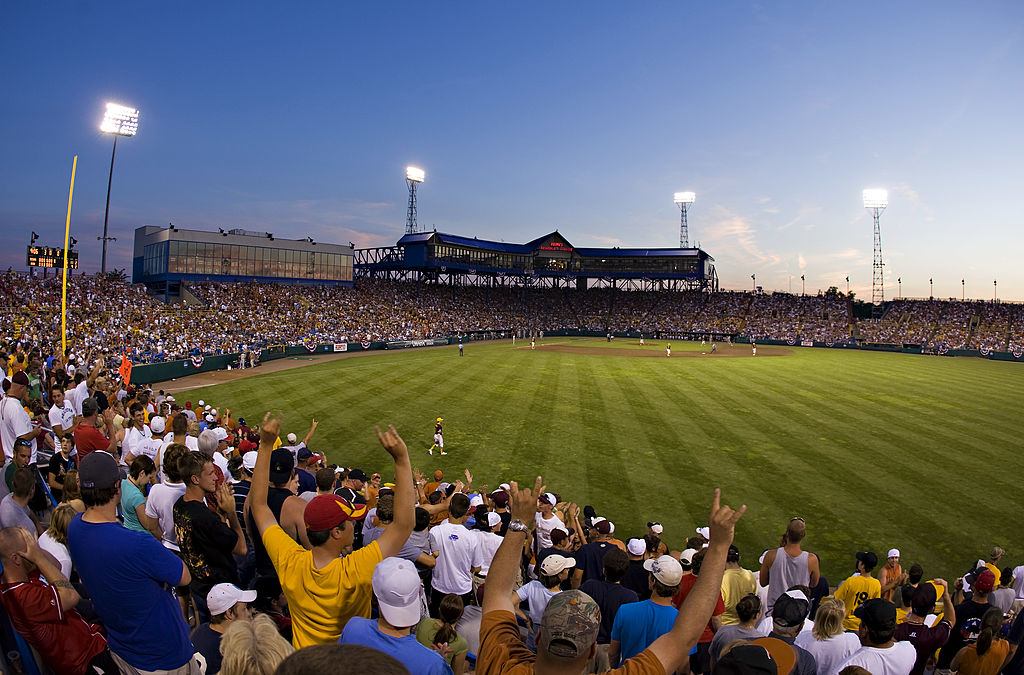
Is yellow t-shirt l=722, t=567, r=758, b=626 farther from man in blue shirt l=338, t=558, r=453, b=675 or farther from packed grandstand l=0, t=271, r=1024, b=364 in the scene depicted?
packed grandstand l=0, t=271, r=1024, b=364

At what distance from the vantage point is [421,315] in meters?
65.0

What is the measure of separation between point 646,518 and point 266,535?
9984 millimetres

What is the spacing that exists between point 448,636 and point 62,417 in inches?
411

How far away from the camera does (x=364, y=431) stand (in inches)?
758

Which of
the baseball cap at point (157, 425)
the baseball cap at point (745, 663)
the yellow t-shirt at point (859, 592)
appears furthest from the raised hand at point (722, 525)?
the baseball cap at point (157, 425)

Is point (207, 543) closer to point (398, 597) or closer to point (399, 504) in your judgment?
point (399, 504)

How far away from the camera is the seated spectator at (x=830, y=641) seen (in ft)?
14.3

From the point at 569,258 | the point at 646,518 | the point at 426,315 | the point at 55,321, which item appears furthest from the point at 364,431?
the point at 569,258

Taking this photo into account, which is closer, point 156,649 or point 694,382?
point 156,649

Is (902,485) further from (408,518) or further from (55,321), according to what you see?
(55,321)

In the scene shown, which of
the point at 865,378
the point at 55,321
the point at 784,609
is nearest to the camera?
the point at 784,609

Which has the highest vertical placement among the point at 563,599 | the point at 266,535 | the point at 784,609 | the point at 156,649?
the point at 563,599

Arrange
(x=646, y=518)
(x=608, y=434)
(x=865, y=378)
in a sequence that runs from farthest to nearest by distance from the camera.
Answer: (x=865, y=378)
(x=608, y=434)
(x=646, y=518)

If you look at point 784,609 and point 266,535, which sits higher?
point 266,535
